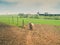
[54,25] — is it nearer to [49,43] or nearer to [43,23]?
[43,23]

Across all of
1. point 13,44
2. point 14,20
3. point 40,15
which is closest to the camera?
point 13,44

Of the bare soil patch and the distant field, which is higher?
the distant field

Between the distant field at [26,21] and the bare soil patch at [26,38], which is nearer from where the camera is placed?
the bare soil patch at [26,38]

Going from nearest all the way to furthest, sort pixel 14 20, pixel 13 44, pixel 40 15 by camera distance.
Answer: pixel 13 44 → pixel 40 15 → pixel 14 20

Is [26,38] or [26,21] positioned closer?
[26,38]

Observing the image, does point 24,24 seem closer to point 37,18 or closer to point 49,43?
point 37,18

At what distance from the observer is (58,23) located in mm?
9695

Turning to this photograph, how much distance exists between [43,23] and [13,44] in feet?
14.8

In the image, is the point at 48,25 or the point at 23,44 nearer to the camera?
the point at 23,44

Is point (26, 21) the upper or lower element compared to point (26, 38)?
upper

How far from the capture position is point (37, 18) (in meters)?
9.49

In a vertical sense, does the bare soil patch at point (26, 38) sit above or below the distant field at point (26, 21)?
below

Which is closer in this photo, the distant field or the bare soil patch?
the bare soil patch

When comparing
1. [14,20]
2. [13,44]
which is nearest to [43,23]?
[14,20]
